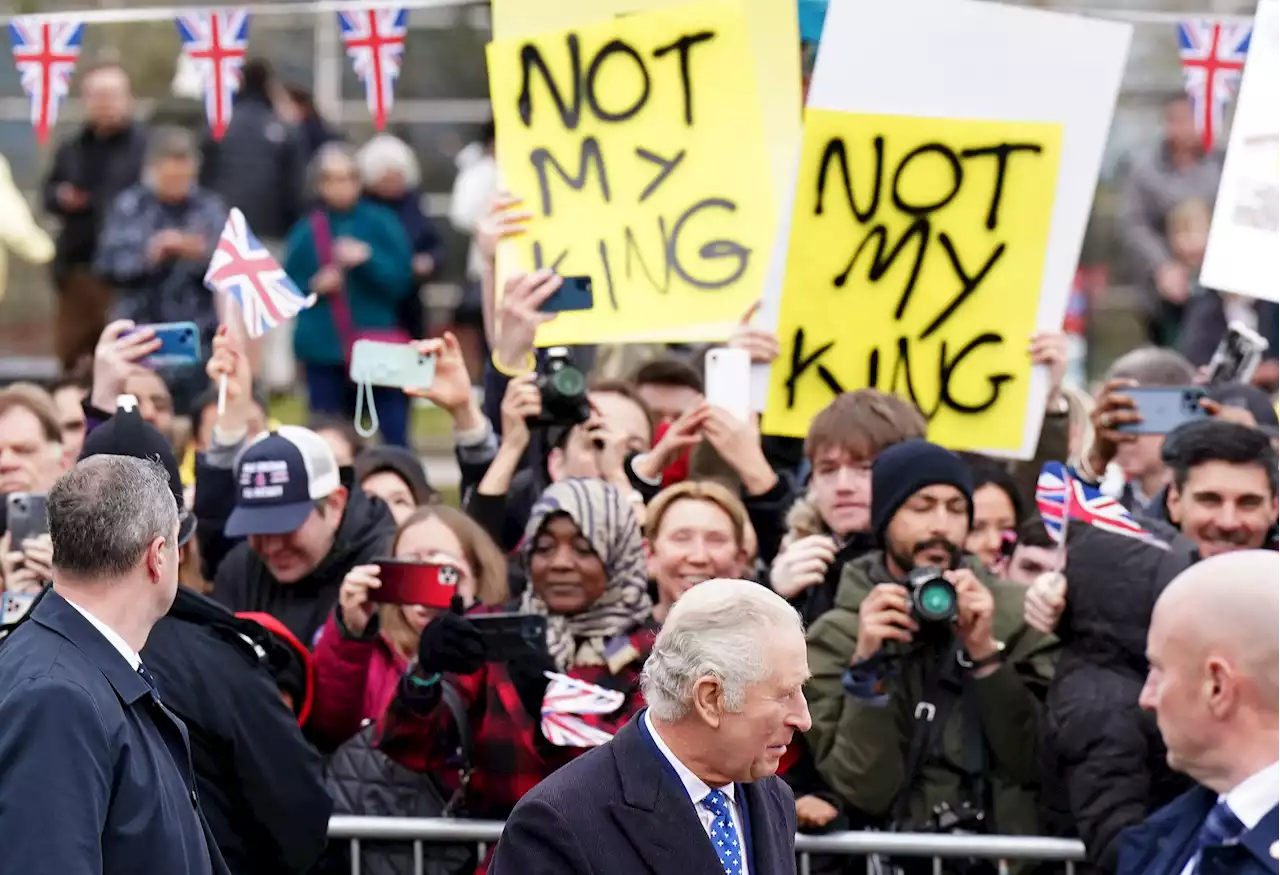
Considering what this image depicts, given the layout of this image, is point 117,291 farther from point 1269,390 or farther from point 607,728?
point 607,728

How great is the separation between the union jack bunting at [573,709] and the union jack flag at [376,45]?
15.7ft

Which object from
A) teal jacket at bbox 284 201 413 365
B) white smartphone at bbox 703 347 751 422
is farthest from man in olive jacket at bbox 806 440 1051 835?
teal jacket at bbox 284 201 413 365

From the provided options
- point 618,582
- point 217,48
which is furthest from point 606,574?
point 217,48

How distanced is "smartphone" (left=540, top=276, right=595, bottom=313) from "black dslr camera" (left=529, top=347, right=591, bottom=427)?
0.21 meters

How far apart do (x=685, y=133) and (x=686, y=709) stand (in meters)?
3.45

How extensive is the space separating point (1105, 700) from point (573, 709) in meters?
1.33

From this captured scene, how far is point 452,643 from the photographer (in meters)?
5.80

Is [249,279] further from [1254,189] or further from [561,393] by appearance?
[1254,189]

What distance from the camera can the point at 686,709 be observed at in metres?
4.31

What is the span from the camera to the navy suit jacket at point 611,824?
4.20 metres

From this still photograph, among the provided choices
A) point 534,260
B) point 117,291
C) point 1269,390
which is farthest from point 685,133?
point 117,291

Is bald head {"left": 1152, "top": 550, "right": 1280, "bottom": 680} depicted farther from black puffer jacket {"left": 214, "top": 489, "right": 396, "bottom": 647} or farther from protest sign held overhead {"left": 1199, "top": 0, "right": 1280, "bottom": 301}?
black puffer jacket {"left": 214, "top": 489, "right": 396, "bottom": 647}

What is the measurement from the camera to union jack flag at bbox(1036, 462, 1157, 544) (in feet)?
19.8

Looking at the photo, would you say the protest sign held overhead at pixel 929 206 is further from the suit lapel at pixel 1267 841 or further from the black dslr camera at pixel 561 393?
the suit lapel at pixel 1267 841
